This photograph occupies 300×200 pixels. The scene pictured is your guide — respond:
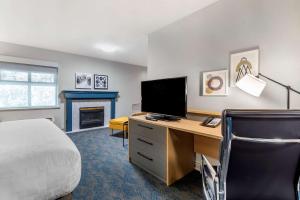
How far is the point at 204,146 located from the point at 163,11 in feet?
6.73

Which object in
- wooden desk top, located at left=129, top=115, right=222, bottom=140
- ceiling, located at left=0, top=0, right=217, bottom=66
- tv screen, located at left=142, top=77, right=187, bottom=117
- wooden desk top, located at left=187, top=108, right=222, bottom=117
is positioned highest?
ceiling, located at left=0, top=0, right=217, bottom=66

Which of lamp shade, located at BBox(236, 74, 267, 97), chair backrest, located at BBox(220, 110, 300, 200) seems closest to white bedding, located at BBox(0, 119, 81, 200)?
chair backrest, located at BBox(220, 110, 300, 200)

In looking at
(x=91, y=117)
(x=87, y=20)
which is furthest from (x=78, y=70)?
(x=87, y=20)

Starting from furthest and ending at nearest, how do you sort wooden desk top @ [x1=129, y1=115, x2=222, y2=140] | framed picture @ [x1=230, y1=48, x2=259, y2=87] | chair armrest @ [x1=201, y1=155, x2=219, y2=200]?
framed picture @ [x1=230, y1=48, x2=259, y2=87] → wooden desk top @ [x1=129, y1=115, x2=222, y2=140] → chair armrest @ [x1=201, y1=155, x2=219, y2=200]

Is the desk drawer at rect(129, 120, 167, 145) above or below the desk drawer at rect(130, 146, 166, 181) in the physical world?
above

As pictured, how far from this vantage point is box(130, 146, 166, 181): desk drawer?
1.94m

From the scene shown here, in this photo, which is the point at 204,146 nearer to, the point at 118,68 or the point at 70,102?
the point at 70,102

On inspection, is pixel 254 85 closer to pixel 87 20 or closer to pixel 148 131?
pixel 148 131

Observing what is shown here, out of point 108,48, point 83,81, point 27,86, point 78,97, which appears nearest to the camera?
point 27,86

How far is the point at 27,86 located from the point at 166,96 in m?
3.80

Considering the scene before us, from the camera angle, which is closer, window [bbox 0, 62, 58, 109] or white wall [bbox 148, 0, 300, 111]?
white wall [bbox 148, 0, 300, 111]

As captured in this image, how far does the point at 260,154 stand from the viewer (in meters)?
0.87

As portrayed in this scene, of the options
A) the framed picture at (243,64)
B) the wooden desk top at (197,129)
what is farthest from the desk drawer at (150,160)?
the framed picture at (243,64)

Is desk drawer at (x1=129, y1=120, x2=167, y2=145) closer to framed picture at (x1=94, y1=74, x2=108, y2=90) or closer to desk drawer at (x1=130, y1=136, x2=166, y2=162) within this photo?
desk drawer at (x1=130, y1=136, x2=166, y2=162)
